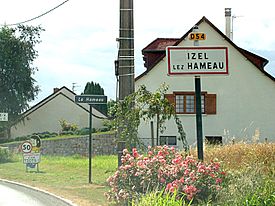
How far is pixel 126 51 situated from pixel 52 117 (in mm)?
46731

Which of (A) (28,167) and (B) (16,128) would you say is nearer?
(A) (28,167)

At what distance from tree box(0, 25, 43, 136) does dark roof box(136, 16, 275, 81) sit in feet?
67.6

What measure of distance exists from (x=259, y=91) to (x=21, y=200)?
83.3 feet

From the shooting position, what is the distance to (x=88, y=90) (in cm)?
8131

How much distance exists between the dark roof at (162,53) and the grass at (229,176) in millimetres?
12592

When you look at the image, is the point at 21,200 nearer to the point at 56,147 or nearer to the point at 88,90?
the point at 56,147

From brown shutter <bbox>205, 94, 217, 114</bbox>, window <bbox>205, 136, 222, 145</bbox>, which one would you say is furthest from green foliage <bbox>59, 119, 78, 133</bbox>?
window <bbox>205, 136, 222, 145</bbox>

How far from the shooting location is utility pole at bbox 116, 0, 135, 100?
13.1 metres

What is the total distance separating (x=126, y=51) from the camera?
1328cm

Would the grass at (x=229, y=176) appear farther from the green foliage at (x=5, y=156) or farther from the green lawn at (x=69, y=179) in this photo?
the green foliage at (x=5, y=156)

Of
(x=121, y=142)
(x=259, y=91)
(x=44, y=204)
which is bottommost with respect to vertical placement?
(x=44, y=204)

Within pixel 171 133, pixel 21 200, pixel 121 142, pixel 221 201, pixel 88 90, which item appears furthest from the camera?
pixel 88 90

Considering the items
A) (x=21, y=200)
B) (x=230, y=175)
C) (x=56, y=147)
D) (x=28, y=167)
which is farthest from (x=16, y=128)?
(x=230, y=175)

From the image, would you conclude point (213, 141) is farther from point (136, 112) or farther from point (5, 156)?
point (136, 112)
